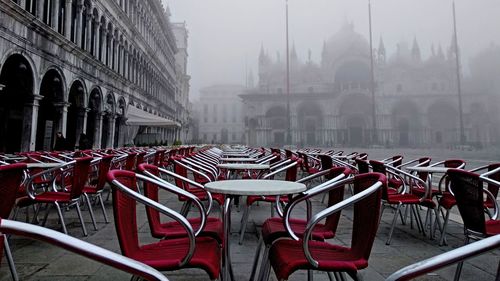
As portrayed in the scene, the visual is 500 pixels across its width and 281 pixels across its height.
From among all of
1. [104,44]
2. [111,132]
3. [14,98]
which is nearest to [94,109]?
[111,132]

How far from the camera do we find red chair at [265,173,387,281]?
1715mm

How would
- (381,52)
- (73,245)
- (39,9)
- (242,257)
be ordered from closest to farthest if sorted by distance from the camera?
(73,245) < (242,257) < (39,9) < (381,52)

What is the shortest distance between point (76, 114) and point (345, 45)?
54.2m

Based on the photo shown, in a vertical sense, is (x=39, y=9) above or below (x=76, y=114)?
above

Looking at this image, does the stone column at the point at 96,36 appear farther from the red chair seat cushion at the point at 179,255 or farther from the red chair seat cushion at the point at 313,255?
the red chair seat cushion at the point at 313,255

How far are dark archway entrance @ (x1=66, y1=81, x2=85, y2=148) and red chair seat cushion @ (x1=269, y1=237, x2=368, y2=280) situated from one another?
16154 mm

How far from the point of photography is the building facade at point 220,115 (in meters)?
77.2

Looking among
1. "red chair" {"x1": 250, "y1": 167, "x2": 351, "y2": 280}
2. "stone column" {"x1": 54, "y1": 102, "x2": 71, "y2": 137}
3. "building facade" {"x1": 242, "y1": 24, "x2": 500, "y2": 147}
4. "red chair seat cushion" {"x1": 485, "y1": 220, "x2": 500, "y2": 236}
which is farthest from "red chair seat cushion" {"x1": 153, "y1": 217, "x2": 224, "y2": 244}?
"building facade" {"x1": 242, "y1": 24, "x2": 500, "y2": 147}

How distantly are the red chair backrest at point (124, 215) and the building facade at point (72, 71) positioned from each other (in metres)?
10.5

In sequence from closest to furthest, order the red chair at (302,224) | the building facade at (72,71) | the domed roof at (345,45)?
1. the red chair at (302,224)
2. the building facade at (72,71)
3. the domed roof at (345,45)

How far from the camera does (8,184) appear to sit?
6.93 feet

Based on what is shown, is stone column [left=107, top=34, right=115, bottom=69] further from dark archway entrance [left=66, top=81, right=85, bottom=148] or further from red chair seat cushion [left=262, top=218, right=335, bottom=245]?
red chair seat cushion [left=262, top=218, right=335, bottom=245]

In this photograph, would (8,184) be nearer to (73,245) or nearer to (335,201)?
(73,245)

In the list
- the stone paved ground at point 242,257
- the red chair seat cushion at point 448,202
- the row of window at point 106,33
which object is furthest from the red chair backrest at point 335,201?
the row of window at point 106,33
